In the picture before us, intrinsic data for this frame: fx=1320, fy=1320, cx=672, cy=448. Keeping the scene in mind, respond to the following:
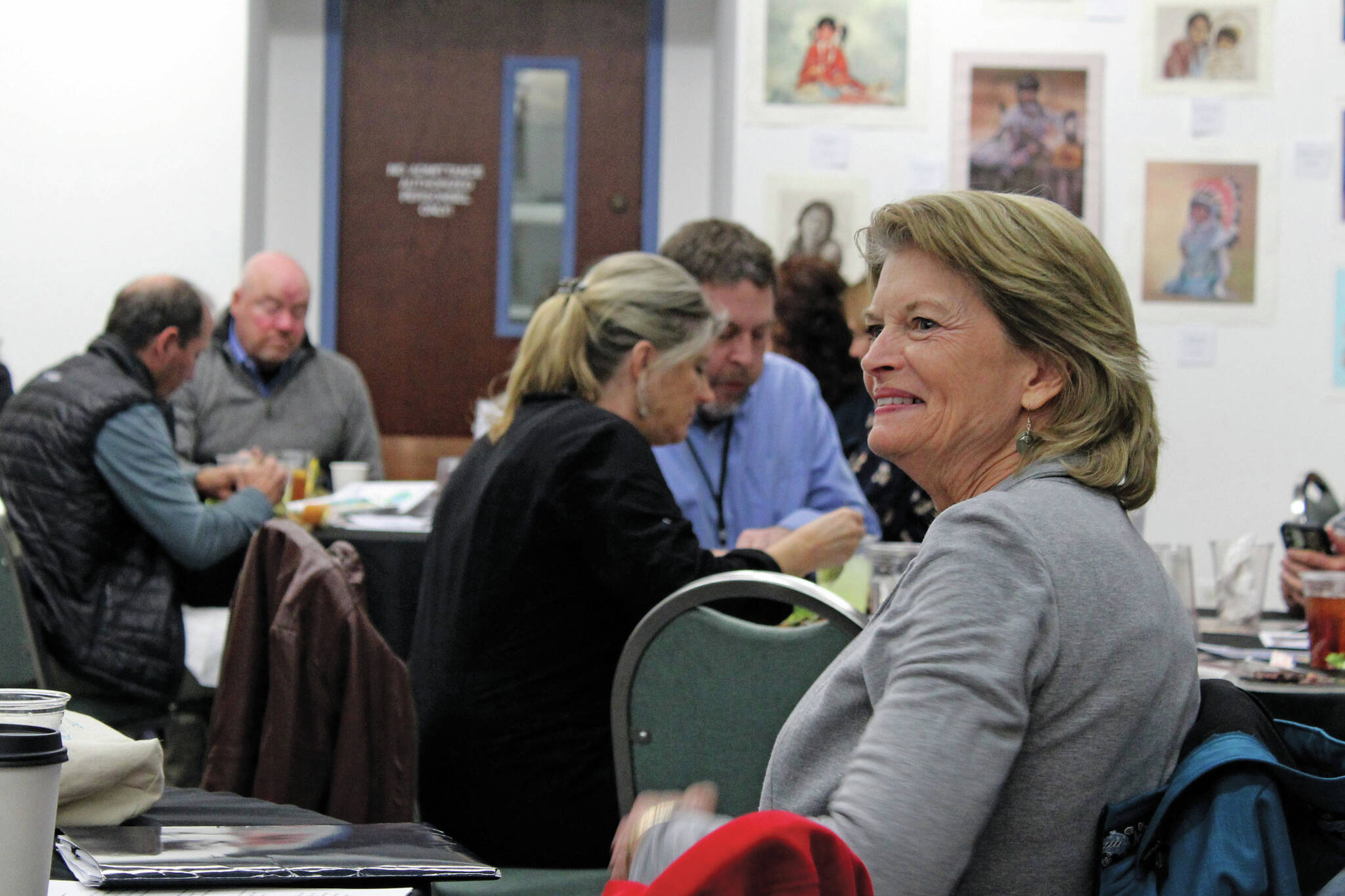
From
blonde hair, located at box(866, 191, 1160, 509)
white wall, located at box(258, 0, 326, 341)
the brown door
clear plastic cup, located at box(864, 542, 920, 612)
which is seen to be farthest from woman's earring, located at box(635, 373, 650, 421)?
white wall, located at box(258, 0, 326, 341)

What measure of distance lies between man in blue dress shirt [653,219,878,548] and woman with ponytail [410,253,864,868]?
1048mm

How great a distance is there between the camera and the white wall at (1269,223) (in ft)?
16.3

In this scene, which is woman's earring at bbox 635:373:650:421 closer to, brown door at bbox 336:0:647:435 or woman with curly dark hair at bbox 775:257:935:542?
woman with curly dark hair at bbox 775:257:935:542

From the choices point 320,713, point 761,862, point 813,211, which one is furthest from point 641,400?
point 813,211

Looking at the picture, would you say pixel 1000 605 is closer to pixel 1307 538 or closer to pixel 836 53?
pixel 1307 538

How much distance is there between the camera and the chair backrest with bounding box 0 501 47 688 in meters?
1.84

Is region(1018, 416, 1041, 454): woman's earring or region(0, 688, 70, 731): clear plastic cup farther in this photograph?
region(1018, 416, 1041, 454): woman's earring

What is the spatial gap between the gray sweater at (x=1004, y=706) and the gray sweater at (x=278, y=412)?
3774 mm

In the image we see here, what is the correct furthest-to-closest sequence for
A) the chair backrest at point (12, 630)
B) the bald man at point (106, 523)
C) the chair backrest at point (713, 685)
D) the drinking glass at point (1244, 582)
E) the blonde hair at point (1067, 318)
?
the bald man at point (106, 523)
the drinking glass at point (1244, 582)
the chair backrest at point (12, 630)
the chair backrest at point (713, 685)
the blonde hair at point (1067, 318)

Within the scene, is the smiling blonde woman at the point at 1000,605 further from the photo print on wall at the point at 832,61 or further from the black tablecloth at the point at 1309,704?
the photo print on wall at the point at 832,61

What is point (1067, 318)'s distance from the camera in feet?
3.89

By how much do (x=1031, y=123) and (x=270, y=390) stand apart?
298 centimetres

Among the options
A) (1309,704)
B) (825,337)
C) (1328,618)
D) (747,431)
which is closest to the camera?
(1309,704)

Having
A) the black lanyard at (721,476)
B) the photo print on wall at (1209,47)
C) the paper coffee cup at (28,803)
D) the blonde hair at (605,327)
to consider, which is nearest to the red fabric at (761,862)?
the paper coffee cup at (28,803)
